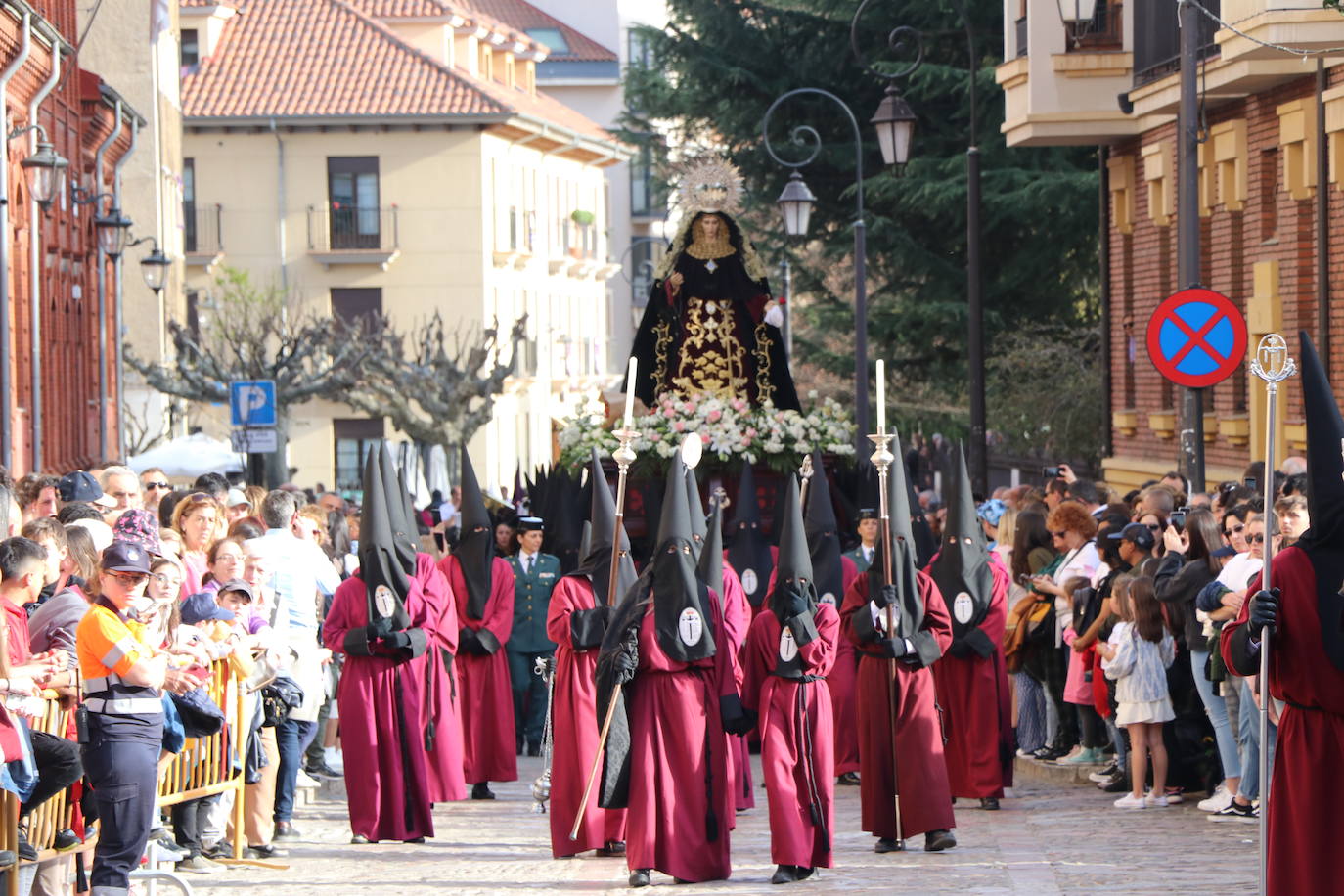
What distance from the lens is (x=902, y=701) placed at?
12312 millimetres

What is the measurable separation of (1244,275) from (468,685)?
10.7 m

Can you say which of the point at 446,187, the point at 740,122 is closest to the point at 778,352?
the point at 740,122

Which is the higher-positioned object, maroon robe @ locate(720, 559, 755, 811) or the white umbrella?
the white umbrella

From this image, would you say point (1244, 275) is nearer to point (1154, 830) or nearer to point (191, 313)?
point (1154, 830)

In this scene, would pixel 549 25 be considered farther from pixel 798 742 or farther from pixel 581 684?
pixel 798 742

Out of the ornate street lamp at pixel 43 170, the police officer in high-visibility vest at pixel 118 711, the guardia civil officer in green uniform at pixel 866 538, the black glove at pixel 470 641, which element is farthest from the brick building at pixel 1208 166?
the police officer in high-visibility vest at pixel 118 711

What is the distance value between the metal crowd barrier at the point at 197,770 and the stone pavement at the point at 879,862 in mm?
501

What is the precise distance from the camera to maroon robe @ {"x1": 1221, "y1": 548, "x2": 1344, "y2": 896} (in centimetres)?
870

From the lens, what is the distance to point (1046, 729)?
1547 cm

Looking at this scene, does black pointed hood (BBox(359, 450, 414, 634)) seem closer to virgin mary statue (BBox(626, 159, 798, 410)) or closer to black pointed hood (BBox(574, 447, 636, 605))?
black pointed hood (BBox(574, 447, 636, 605))

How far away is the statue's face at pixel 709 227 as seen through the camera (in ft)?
67.2

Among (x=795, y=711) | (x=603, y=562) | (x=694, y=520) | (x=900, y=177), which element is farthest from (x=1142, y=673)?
(x=900, y=177)

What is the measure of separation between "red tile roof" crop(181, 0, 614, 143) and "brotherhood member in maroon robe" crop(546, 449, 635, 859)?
137 feet

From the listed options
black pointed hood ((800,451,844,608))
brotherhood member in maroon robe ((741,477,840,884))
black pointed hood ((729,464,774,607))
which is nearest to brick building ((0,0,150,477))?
black pointed hood ((729,464,774,607))
